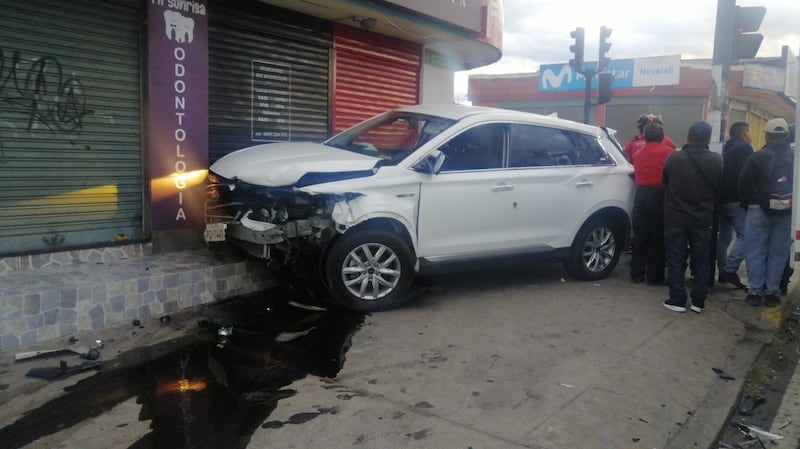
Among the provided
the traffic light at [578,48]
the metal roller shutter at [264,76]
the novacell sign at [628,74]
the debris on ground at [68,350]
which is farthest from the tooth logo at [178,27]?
the novacell sign at [628,74]

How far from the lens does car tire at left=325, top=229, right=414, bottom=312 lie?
5.34 m

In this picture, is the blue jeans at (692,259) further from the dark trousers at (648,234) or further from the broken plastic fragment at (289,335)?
the broken plastic fragment at (289,335)

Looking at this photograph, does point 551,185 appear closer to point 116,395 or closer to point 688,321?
point 688,321

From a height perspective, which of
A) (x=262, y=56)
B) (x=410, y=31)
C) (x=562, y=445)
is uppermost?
(x=410, y=31)

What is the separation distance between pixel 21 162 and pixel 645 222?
6.12 m

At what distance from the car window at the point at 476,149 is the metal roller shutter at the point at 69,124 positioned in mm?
3115

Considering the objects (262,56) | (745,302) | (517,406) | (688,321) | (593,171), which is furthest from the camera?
(262,56)

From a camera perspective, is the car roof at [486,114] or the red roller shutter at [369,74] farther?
the red roller shutter at [369,74]

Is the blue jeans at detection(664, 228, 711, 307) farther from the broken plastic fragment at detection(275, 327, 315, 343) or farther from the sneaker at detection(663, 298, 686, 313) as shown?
the broken plastic fragment at detection(275, 327, 315, 343)

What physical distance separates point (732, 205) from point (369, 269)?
4215 millimetres

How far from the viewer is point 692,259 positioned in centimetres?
592

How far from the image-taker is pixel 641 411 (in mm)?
3826

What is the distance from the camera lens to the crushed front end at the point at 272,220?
5258mm

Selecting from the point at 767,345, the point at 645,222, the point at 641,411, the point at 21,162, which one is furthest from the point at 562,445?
the point at 21,162
